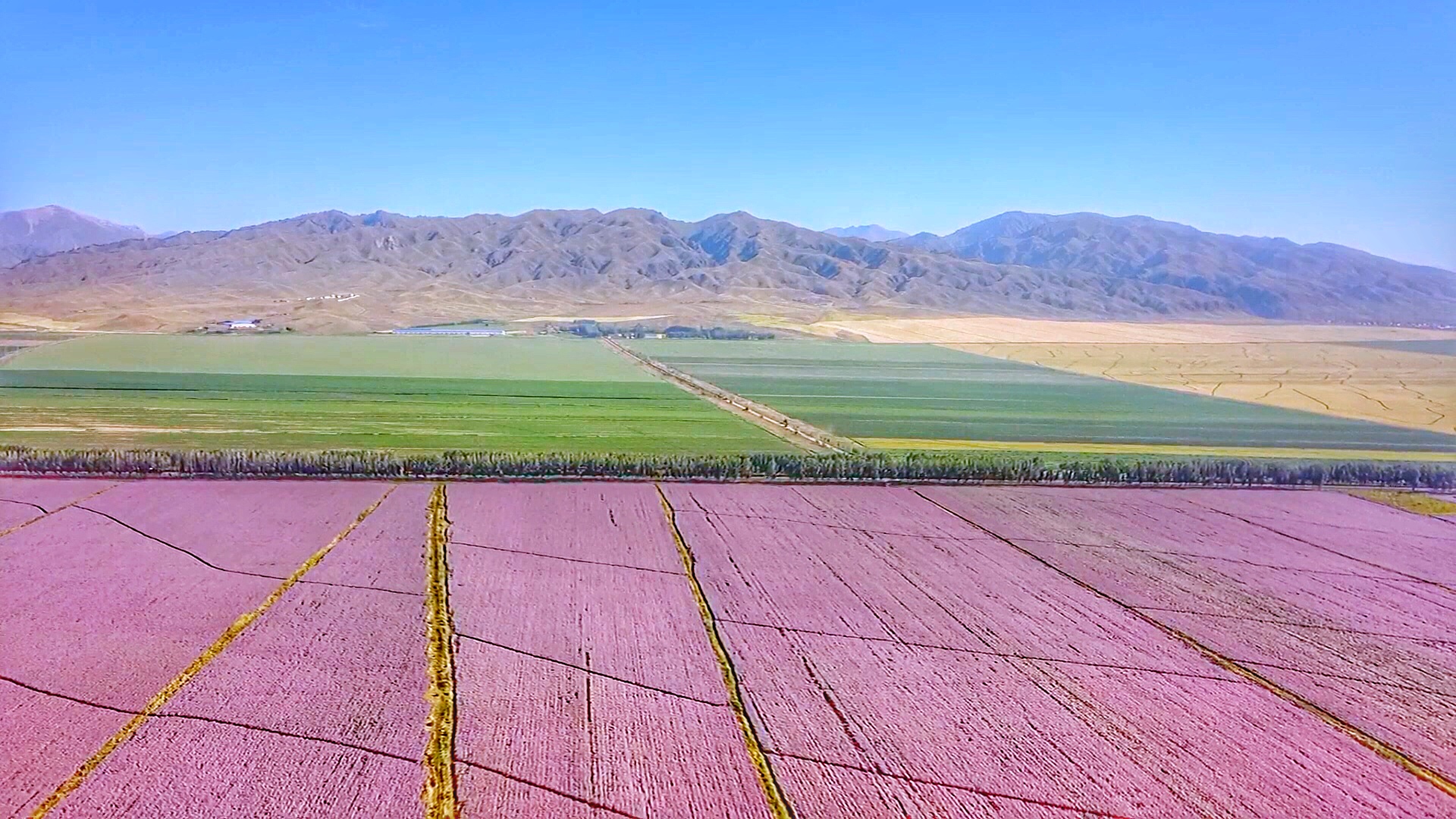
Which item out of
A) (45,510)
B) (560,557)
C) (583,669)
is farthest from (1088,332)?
(583,669)

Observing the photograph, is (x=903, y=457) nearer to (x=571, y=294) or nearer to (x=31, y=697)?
(x=31, y=697)

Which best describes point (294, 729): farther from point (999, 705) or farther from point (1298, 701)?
point (1298, 701)

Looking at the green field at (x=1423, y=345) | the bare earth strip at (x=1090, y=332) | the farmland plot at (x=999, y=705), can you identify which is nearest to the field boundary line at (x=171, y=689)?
the farmland plot at (x=999, y=705)

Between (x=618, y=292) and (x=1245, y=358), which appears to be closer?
(x=1245, y=358)

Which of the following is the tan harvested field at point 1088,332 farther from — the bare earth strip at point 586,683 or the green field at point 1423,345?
the bare earth strip at point 586,683

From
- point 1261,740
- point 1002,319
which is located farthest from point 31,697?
point 1002,319
